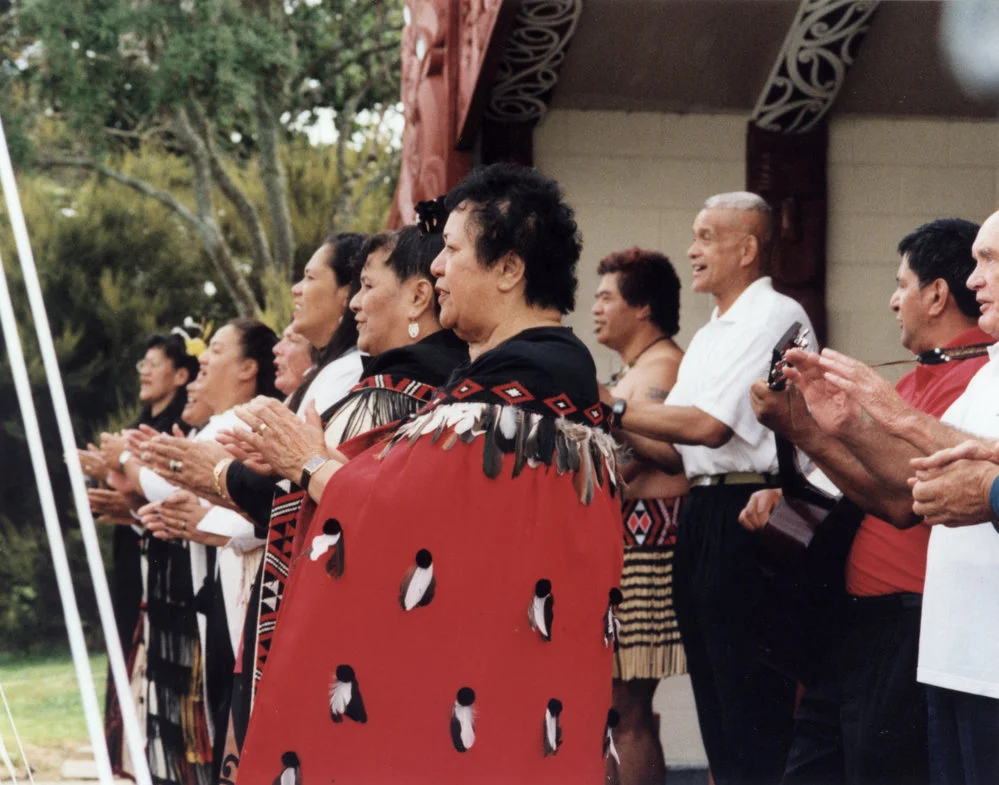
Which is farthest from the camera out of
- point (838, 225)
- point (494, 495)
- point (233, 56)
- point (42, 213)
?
point (42, 213)

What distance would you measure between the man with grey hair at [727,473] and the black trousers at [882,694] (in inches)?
25.7

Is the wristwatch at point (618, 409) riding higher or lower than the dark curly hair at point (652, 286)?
lower

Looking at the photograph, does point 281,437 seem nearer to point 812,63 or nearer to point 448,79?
point 448,79

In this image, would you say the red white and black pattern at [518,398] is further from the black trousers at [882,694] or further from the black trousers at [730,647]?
the black trousers at [730,647]

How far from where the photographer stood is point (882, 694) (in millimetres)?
3658

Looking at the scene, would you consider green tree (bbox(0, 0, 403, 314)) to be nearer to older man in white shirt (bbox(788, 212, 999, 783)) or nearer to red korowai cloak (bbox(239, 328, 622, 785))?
red korowai cloak (bbox(239, 328, 622, 785))

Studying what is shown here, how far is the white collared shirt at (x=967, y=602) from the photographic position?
9.98 feet

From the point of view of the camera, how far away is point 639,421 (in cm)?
471

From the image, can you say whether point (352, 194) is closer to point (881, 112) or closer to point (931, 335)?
point (881, 112)

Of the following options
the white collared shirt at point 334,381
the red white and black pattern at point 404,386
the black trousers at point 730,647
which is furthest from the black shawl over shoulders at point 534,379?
the black trousers at point 730,647

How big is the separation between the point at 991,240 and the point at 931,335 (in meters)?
0.61

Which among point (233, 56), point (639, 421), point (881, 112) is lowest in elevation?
point (639, 421)

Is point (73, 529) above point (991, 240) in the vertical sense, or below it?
below

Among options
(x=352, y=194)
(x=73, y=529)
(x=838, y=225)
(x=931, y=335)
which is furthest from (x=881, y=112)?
(x=352, y=194)
